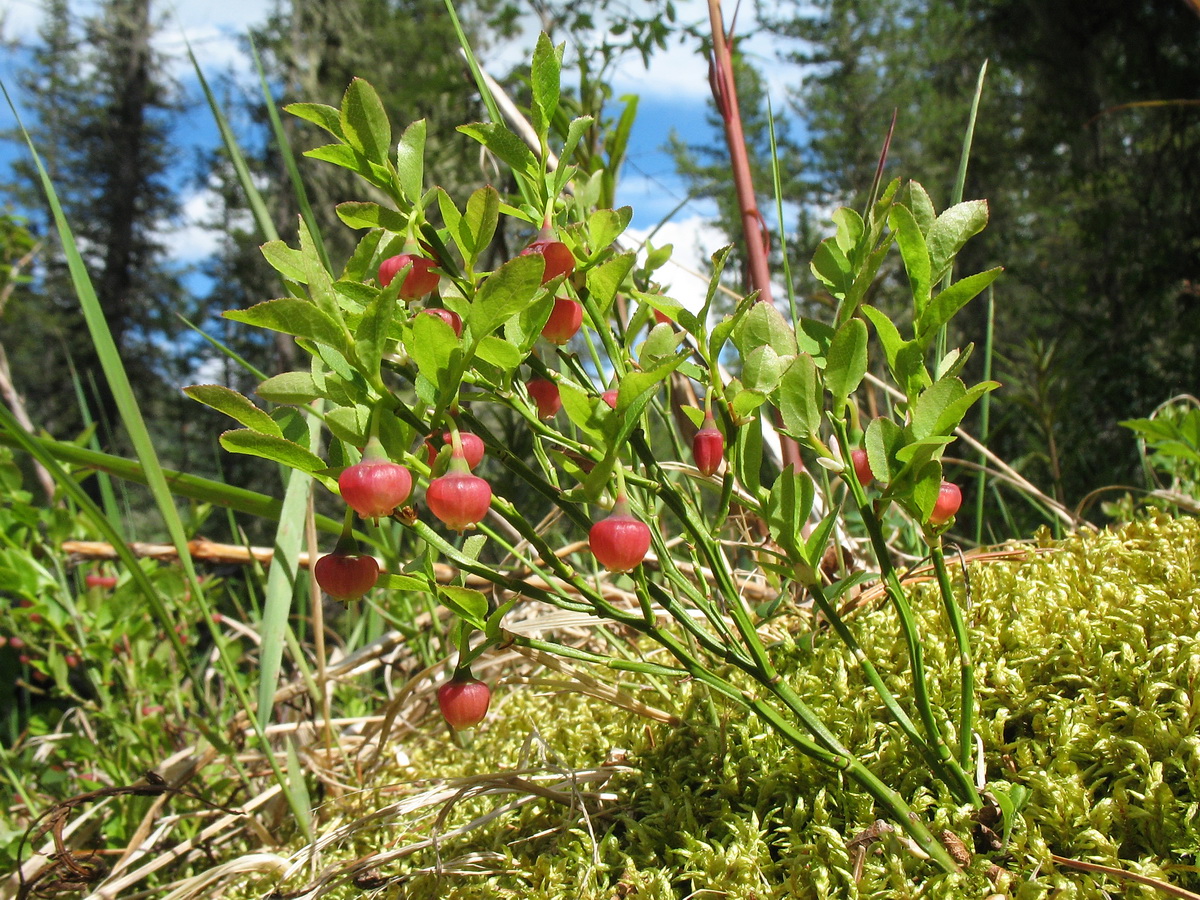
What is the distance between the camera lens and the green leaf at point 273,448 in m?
0.42

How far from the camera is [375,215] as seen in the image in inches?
19.7

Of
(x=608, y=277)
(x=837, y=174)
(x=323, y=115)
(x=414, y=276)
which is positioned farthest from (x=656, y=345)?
(x=837, y=174)

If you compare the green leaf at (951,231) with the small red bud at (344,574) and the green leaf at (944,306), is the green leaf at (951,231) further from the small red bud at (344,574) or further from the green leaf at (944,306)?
the small red bud at (344,574)

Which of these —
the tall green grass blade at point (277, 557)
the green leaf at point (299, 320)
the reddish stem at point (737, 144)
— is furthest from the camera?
the reddish stem at point (737, 144)

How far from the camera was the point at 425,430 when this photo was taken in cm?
46

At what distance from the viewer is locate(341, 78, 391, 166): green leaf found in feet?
1.56

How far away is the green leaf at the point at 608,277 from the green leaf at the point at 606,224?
2cm

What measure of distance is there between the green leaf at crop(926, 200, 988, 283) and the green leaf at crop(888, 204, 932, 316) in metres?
0.02

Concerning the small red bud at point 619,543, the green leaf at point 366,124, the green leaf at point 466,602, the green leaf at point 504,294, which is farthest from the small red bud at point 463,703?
the green leaf at point 366,124

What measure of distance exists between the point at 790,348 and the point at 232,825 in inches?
40.1

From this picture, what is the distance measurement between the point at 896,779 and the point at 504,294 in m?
0.54

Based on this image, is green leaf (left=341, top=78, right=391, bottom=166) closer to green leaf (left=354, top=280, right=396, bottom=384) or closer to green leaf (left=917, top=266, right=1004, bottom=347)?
green leaf (left=354, top=280, right=396, bottom=384)

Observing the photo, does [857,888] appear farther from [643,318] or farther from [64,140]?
[64,140]

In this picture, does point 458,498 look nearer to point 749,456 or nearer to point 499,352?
point 499,352
